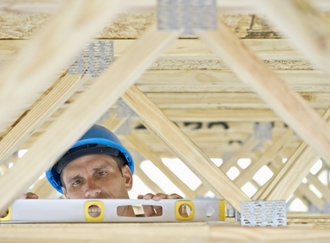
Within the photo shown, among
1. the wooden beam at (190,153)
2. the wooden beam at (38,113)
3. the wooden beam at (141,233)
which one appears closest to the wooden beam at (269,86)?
the wooden beam at (141,233)

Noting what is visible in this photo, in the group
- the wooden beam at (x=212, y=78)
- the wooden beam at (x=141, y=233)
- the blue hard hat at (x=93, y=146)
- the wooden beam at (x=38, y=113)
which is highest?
the wooden beam at (x=212, y=78)

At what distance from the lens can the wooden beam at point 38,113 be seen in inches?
203

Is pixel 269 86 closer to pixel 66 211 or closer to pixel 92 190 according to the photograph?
pixel 66 211

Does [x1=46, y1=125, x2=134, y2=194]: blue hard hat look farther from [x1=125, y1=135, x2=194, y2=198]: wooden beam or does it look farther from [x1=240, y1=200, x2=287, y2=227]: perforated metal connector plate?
[x1=125, y1=135, x2=194, y2=198]: wooden beam

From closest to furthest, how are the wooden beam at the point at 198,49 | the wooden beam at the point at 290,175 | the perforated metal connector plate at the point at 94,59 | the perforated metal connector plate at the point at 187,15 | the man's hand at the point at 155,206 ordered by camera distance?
1. the perforated metal connector plate at the point at 187,15
2. the man's hand at the point at 155,206
3. the wooden beam at the point at 290,175
4. the perforated metal connector plate at the point at 94,59
5. the wooden beam at the point at 198,49

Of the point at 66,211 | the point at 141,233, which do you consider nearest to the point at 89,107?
the point at 141,233

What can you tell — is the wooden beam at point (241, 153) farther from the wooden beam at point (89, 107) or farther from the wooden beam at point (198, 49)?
the wooden beam at point (89, 107)

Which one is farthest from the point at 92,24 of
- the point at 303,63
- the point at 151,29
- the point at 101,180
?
the point at 303,63

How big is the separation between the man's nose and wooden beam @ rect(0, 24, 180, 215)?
1.65m

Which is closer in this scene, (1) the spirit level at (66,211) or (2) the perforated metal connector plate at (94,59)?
(1) the spirit level at (66,211)

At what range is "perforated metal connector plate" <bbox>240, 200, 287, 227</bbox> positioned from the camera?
14.4 ft

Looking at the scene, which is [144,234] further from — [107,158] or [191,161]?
[107,158]

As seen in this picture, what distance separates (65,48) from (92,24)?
12 centimetres

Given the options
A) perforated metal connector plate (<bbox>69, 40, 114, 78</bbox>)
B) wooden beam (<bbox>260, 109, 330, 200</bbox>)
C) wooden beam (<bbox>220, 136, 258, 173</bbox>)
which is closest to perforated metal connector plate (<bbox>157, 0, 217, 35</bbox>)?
wooden beam (<bbox>260, 109, 330, 200</bbox>)
